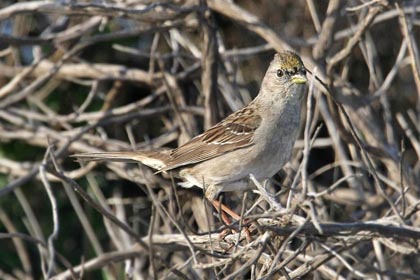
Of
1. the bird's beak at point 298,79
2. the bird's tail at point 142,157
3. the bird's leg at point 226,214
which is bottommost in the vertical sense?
the bird's leg at point 226,214

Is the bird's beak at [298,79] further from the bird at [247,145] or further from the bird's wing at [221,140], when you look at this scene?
the bird's wing at [221,140]

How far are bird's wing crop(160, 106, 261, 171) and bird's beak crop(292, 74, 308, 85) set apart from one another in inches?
11.9

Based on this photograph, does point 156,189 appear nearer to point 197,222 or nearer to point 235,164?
point 197,222

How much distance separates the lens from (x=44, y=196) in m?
6.91

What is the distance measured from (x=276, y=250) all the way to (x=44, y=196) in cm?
377

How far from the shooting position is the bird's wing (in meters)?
5.09

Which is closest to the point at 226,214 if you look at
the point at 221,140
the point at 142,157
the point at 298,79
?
the point at 221,140

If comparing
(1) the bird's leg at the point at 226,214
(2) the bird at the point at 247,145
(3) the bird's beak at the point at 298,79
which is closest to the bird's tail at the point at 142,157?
(2) the bird at the point at 247,145

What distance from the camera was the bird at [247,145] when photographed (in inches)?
193

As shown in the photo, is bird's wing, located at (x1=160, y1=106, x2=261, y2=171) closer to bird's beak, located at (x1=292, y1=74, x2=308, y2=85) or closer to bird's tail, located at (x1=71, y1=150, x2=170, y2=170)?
bird's tail, located at (x1=71, y1=150, x2=170, y2=170)

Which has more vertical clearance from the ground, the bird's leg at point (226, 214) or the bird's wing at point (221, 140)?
the bird's wing at point (221, 140)

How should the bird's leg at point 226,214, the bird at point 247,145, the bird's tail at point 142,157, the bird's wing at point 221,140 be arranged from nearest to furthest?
the bird's leg at point 226,214
the bird at point 247,145
the bird's wing at point 221,140
the bird's tail at point 142,157

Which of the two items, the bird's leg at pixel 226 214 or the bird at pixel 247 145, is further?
the bird at pixel 247 145

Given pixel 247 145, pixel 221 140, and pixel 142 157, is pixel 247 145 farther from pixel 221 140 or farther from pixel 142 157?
pixel 142 157
